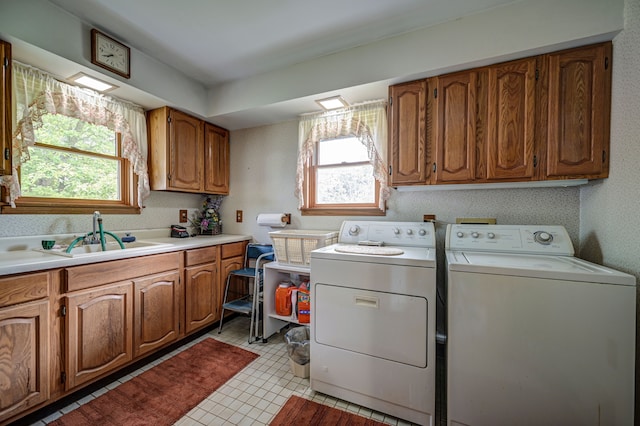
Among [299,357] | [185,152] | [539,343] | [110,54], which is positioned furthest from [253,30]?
[539,343]

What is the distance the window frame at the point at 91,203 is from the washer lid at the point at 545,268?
2662mm

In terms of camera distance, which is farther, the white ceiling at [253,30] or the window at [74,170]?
the window at [74,170]

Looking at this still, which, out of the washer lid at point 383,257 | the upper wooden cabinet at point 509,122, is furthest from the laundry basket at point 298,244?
the upper wooden cabinet at point 509,122

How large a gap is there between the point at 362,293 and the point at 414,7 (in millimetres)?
1771

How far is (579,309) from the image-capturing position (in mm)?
1138

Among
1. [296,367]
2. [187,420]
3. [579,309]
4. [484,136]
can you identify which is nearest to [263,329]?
[296,367]

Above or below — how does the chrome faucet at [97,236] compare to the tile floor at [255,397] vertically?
above

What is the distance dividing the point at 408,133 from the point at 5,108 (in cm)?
250

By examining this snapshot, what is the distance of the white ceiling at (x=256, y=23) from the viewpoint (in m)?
1.61

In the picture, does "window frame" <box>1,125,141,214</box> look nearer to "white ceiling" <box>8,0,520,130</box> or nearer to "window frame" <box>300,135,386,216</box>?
"white ceiling" <box>8,0,520,130</box>

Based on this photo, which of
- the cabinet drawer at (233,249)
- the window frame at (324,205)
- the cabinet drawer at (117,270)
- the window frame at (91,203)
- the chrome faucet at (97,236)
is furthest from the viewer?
the cabinet drawer at (233,249)

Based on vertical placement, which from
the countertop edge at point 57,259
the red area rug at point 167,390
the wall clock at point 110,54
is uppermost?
the wall clock at point 110,54

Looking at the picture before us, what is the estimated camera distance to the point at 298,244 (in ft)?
7.38

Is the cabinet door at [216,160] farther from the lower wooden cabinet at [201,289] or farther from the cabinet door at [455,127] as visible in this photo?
the cabinet door at [455,127]
